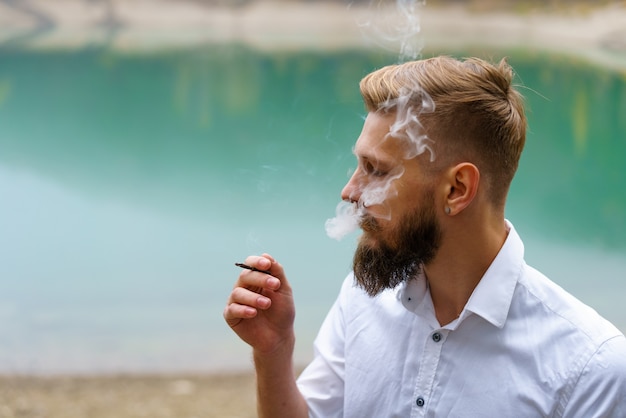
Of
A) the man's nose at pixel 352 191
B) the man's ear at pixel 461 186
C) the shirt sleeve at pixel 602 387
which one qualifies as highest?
the man's nose at pixel 352 191

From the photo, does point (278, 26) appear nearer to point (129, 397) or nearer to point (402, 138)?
point (129, 397)

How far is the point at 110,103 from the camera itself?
23.6 feet

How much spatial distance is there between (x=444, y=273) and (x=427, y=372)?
7.2 inches

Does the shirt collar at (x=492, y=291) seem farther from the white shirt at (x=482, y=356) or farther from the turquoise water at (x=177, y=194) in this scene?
the turquoise water at (x=177, y=194)

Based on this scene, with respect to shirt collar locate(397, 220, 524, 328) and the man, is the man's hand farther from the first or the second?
shirt collar locate(397, 220, 524, 328)

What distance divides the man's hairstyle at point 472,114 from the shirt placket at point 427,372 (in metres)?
0.27

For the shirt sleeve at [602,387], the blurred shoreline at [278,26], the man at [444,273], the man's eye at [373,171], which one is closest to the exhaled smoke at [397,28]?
the man at [444,273]

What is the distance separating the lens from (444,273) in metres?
1.43

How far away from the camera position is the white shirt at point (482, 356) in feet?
4.13

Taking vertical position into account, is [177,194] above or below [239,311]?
above

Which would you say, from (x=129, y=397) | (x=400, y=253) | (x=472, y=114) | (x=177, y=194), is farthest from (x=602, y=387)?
(x=177, y=194)

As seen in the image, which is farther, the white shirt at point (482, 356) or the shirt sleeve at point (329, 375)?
the shirt sleeve at point (329, 375)

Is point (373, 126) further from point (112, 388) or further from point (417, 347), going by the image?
point (112, 388)

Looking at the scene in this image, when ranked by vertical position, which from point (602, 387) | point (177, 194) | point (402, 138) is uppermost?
point (177, 194)
